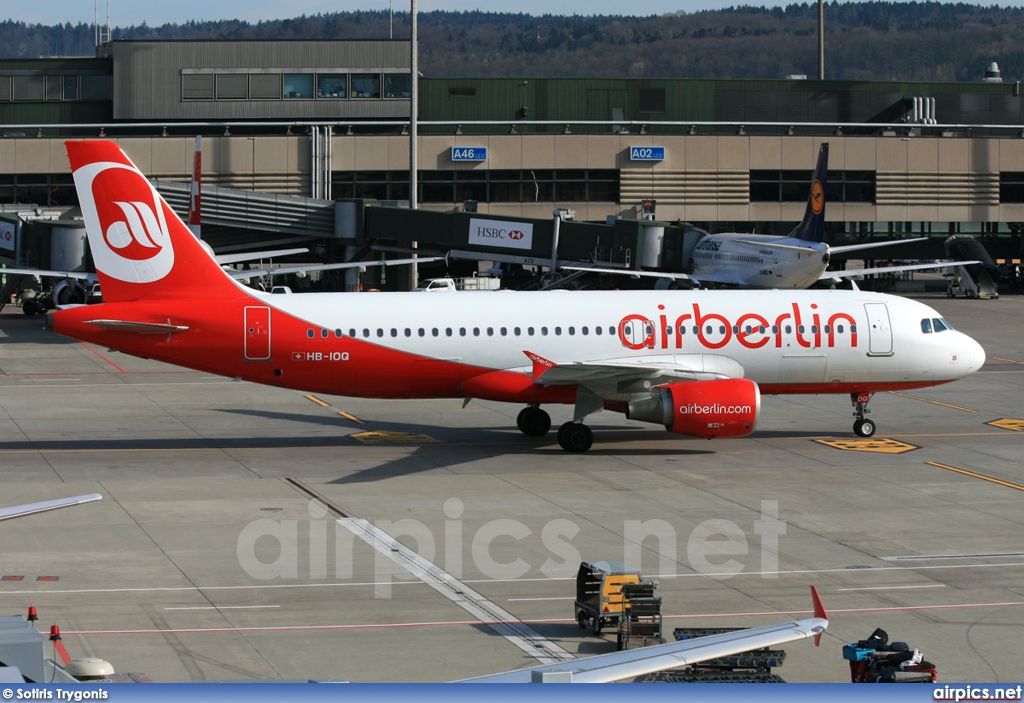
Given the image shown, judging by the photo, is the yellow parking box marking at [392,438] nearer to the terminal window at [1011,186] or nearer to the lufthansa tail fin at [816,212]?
the lufthansa tail fin at [816,212]

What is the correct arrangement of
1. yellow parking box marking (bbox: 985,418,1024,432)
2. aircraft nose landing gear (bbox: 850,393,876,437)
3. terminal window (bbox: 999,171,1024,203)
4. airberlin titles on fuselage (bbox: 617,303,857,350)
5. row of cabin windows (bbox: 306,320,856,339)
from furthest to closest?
terminal window (bbox: 999,171,1024,203)
yellow parking box marking (bbox: 985,418,1024,432)
aircraft nose landing gear (bbox: 850,393,876,437)
airberlin titles on fuselage (bbox: 617,303,857,350)
row of cabin windows (bbox: 306,320,856,339)

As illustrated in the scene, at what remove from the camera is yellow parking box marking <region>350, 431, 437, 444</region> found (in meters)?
34.1

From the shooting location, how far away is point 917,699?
7250 millimetres

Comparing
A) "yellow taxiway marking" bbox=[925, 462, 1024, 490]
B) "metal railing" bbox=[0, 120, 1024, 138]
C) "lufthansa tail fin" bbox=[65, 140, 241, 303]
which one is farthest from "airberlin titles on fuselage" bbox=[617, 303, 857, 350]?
"metal railing" bbox=[0, 120, 1024, 138]

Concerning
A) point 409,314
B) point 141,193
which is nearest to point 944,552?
point 409,314

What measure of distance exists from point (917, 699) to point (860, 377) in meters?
27.2

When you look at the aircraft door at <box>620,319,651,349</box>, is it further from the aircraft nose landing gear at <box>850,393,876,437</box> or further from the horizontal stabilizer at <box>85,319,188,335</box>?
the horizontal stabilizer at <box>85,319,188,335</box>

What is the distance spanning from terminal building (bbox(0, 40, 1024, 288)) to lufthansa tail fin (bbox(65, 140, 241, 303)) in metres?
36.5

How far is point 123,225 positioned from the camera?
1224 inches

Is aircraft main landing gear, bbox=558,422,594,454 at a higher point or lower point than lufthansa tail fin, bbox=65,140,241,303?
lower

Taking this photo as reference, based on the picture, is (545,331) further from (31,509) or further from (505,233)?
(505,233)

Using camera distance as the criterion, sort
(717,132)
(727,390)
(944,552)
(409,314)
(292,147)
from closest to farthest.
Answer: (944,552), (727,390), (409,314), (292,147), (717,132)

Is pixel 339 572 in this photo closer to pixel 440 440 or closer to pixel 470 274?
pixel 440 440

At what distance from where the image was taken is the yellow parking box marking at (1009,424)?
36125 millimetres
